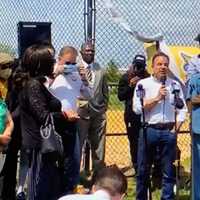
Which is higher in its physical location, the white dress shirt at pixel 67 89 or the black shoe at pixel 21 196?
the white dress shirt at pixel 67 89

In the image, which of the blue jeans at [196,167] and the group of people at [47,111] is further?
the blue jeans at [196,167]

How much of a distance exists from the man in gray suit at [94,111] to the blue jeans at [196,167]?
6.21 feet

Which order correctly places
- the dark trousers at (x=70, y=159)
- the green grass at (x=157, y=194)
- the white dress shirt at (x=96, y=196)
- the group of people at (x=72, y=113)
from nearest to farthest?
the white dress shirt at (x=96, y=196)
the group of people at (x=72, y=113)
the dark trousers at (x=70, y=159)
the green grass at (x=157, y=194)

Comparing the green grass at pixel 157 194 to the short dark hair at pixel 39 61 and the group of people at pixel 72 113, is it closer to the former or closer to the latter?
the group of people at pixel 72 113

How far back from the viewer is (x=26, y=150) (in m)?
6.50

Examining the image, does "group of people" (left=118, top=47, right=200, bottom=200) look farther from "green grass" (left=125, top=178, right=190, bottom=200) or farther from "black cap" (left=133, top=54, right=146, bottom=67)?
"black cap" (left=133, top=54, right=146, bottom=67)

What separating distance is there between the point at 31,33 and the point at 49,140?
2589 mm

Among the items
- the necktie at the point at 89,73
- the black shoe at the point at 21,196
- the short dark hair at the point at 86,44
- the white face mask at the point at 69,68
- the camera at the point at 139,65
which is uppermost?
the short dark hair at the point at 86,44

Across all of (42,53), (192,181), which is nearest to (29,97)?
(42,53)

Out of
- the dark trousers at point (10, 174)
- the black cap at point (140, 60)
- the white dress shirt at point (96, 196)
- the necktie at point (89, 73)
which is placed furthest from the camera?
the black cap at point (140, 60)

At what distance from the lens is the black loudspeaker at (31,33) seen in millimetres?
8398

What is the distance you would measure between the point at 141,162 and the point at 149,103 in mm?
722

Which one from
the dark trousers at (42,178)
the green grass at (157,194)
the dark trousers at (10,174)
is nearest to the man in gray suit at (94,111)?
the green grass at (157,194)

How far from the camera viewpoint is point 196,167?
710 centimetres
